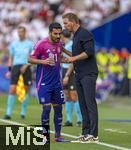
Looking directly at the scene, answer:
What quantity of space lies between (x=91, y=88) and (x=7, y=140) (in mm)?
1877

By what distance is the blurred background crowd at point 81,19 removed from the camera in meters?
28.6

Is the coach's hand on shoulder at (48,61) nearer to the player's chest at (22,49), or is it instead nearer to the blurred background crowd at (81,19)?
the player's chest at (22,49)

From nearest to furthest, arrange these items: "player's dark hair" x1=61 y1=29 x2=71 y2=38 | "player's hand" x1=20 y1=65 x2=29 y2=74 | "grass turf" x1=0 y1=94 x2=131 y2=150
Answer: "grass turf" x1=0 y1=94 x2=131 y2=150, "player's dark hair" x1=61 y1=29 x2=71 y2=38, "player's hand" x1=20 y1=65 x2=29 y2=74

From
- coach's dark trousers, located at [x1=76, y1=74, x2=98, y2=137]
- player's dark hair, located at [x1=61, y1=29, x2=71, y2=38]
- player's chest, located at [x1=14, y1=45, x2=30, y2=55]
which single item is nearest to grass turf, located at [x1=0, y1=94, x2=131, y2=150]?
coach's dark trousers, located at [x1=76, y1=74, x2=98, y2=137]

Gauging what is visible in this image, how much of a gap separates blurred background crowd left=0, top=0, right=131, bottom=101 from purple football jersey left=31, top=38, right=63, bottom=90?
583 inches

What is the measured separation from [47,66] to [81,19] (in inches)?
758
